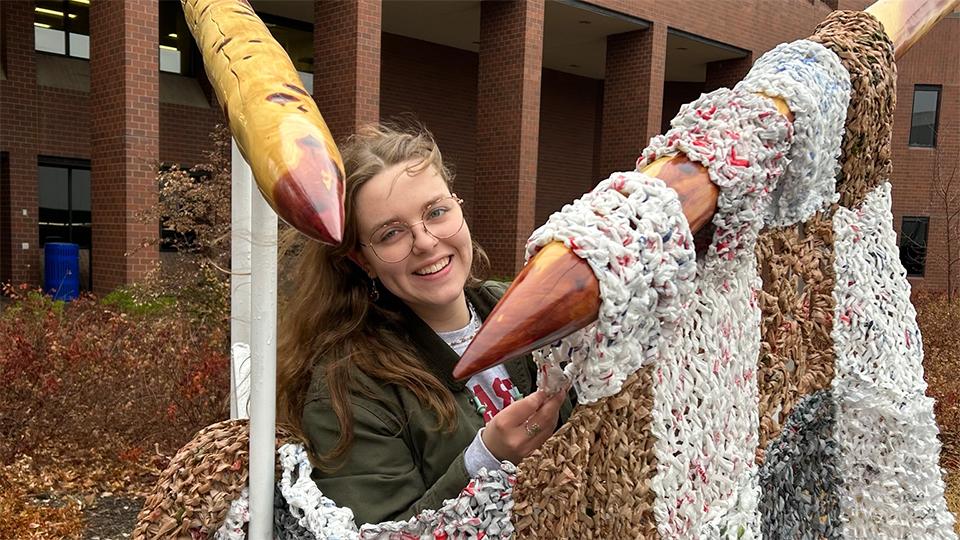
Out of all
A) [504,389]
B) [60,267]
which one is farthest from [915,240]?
[504,389]

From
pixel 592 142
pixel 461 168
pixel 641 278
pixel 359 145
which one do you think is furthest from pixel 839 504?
pixel 592 142

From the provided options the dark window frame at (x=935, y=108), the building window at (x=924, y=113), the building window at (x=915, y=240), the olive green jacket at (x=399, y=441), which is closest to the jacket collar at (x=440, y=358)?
the olive green jacket at (x=399, y=441)

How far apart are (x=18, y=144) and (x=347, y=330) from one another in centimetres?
1418

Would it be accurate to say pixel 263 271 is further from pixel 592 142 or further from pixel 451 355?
pixel 592 142

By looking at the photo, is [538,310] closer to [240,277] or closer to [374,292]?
[374,292]

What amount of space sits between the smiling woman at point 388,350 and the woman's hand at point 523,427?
4.9 inches

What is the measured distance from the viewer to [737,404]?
85 centimetres

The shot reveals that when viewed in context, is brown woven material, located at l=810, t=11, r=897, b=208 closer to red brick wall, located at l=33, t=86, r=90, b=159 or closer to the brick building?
the brick building

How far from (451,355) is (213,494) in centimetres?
45

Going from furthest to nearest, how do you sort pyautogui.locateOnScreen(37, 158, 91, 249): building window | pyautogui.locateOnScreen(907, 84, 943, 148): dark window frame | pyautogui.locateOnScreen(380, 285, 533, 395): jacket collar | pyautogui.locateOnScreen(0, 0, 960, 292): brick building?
1. pyautogui.locateOnScreen(907, 84, 943, 148): dark window frame
2. pyautogui.locateOnScreen(37, 158, 91, 249): building window
3. pyautogui.locateOnScreen(0, 0, 960, 292): brick building
4. pyautogui.locateOnScreen(380, 285, 533, 395): jacket collar

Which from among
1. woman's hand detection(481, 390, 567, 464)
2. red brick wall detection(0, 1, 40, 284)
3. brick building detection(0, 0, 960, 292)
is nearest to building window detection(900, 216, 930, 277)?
brick building detection(0, 0, 960, 292)

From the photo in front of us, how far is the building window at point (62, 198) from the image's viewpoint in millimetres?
Answer: 13852

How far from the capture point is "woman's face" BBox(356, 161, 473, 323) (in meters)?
1.24

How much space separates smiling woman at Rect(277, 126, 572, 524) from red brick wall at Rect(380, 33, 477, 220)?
14.8m
